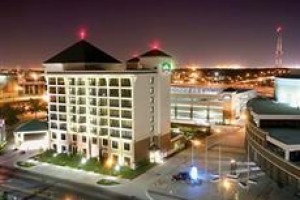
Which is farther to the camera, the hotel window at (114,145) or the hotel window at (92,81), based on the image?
the hotel window at (92,81)

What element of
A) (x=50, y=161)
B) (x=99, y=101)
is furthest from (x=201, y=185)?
(x=50, y=161)

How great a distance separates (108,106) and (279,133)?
2716 cm

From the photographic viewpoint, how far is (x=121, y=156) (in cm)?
5944

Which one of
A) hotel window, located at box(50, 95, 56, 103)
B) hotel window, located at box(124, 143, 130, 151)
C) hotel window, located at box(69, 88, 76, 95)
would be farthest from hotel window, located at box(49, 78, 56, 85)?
hotel window, located at box(124, 143, 130, 151)

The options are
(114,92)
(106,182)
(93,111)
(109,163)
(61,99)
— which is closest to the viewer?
(106,182)

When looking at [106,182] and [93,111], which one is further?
[93,111]

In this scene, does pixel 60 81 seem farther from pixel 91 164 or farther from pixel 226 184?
pixel 226 184

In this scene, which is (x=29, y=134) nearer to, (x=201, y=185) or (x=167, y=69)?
(x=167, y=69)

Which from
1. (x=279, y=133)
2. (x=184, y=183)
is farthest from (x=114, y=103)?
(x=279, y=133)

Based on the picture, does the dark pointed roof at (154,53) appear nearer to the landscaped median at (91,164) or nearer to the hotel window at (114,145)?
the hotel window at (114,145)

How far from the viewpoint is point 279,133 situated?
2148 inches

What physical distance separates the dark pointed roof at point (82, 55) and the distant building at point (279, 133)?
2917cm

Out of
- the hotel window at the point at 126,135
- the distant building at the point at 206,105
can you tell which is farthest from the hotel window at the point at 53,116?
the distant building at the point at 206,105

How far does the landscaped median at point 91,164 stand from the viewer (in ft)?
184
